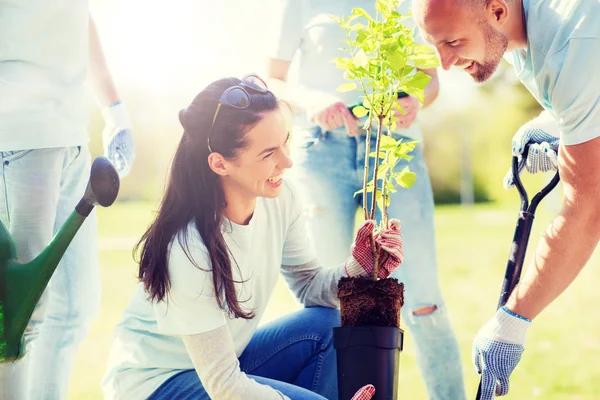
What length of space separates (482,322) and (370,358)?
10.5 feet

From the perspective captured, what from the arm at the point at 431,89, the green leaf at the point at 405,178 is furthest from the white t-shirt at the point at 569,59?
the arm at the point at 431,89

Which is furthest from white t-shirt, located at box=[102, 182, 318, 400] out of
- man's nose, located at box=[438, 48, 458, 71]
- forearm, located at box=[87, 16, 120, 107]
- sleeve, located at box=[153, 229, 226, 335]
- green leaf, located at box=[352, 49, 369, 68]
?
forearm, located at box=[87, 16, 120, 107]

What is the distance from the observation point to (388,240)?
68.8 inches

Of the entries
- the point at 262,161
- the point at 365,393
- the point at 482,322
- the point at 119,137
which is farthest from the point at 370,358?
the point at 482,322

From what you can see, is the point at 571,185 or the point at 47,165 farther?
the point at 47,165

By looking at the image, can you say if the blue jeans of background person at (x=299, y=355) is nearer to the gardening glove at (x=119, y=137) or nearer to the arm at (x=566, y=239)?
the arm at (x=566, y=239)

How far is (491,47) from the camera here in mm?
1766

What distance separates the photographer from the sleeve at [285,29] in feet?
7.23

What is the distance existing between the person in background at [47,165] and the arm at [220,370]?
0.49 metres

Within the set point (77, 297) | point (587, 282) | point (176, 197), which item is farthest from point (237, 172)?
point (587, 282)

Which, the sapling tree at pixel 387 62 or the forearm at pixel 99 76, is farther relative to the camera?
the forearm at pixel 99 76

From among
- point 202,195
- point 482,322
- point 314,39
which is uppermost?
point 314,39

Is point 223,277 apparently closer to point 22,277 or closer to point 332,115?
point 22,277

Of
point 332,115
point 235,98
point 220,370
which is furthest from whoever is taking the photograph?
point 332,115
